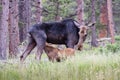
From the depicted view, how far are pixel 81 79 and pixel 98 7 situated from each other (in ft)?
91.6

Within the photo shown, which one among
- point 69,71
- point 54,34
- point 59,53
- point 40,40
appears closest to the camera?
point 69,71

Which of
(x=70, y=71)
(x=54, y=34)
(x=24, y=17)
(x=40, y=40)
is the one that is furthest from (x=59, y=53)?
(x=24, y=17)

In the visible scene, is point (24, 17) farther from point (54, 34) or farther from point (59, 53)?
point (59, 53)

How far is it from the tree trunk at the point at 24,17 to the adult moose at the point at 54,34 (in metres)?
11.5

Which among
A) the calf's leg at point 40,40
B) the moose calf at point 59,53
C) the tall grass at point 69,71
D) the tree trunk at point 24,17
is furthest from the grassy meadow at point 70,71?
the tree trunk at point 24,17

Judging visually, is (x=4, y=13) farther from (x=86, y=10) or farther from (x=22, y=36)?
(x=86, y=10)

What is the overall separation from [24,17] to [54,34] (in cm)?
1551

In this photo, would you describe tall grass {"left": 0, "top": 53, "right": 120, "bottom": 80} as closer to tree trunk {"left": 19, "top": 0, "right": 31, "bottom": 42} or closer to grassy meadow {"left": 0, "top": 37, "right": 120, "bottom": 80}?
grassy meadow {"left": 0, "top": 37, "right": 120, "bottom": 80}

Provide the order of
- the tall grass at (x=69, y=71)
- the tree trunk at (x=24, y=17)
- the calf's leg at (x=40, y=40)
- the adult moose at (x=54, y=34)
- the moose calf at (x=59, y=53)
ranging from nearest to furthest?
the tall grass at (x=69, y=71) < the moose calf at (x=59, y=53) < the calf's leg at (x=40, y=40) < the adult moose at (x=54, y=34) < the tree trunk at (x=24, y=17)

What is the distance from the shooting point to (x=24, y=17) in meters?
26.8

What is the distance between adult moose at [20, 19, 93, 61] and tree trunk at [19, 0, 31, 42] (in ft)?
37.8

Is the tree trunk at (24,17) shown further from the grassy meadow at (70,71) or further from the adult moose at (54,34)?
the grassy meadow at (70,71)

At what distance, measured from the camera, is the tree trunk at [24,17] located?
24.2 meters

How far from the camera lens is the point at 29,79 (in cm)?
678
